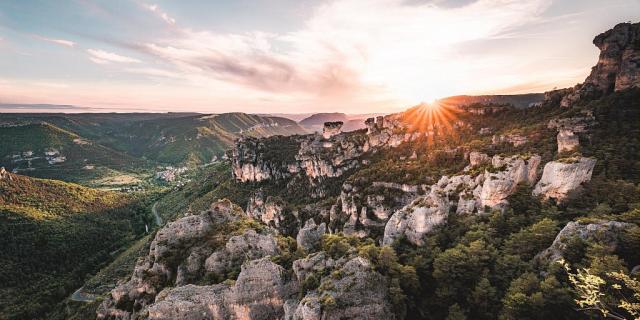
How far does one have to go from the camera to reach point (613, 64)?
78.0 meters

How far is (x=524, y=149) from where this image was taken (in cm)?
6625

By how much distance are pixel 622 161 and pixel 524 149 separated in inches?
782

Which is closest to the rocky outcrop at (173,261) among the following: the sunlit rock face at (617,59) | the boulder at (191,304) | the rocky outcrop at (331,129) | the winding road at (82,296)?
the boulder at (191,304)

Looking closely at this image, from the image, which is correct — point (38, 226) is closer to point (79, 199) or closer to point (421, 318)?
point (79, 199)

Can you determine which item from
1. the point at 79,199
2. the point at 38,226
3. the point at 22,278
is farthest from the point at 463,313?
the point at 79,199

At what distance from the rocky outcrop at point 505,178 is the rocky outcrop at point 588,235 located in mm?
15507

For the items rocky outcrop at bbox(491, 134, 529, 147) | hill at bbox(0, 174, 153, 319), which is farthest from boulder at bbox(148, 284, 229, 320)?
hill at bbox(0, 174, 153, 319)

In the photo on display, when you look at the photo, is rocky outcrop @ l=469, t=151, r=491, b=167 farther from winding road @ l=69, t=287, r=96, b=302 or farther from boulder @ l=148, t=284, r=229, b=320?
winding road @ l=69, t=287, r=96, b=302

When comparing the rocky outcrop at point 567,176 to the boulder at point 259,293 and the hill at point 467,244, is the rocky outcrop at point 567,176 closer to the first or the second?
the hill at point 467,244

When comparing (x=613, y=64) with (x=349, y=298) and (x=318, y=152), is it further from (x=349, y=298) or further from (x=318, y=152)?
(x=318, y=152)

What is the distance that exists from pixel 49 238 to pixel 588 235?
185 metres

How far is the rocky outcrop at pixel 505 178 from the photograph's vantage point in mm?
44969

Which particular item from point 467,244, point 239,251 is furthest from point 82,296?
point 467,244

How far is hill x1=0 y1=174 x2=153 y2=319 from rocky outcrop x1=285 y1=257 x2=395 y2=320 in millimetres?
114652
